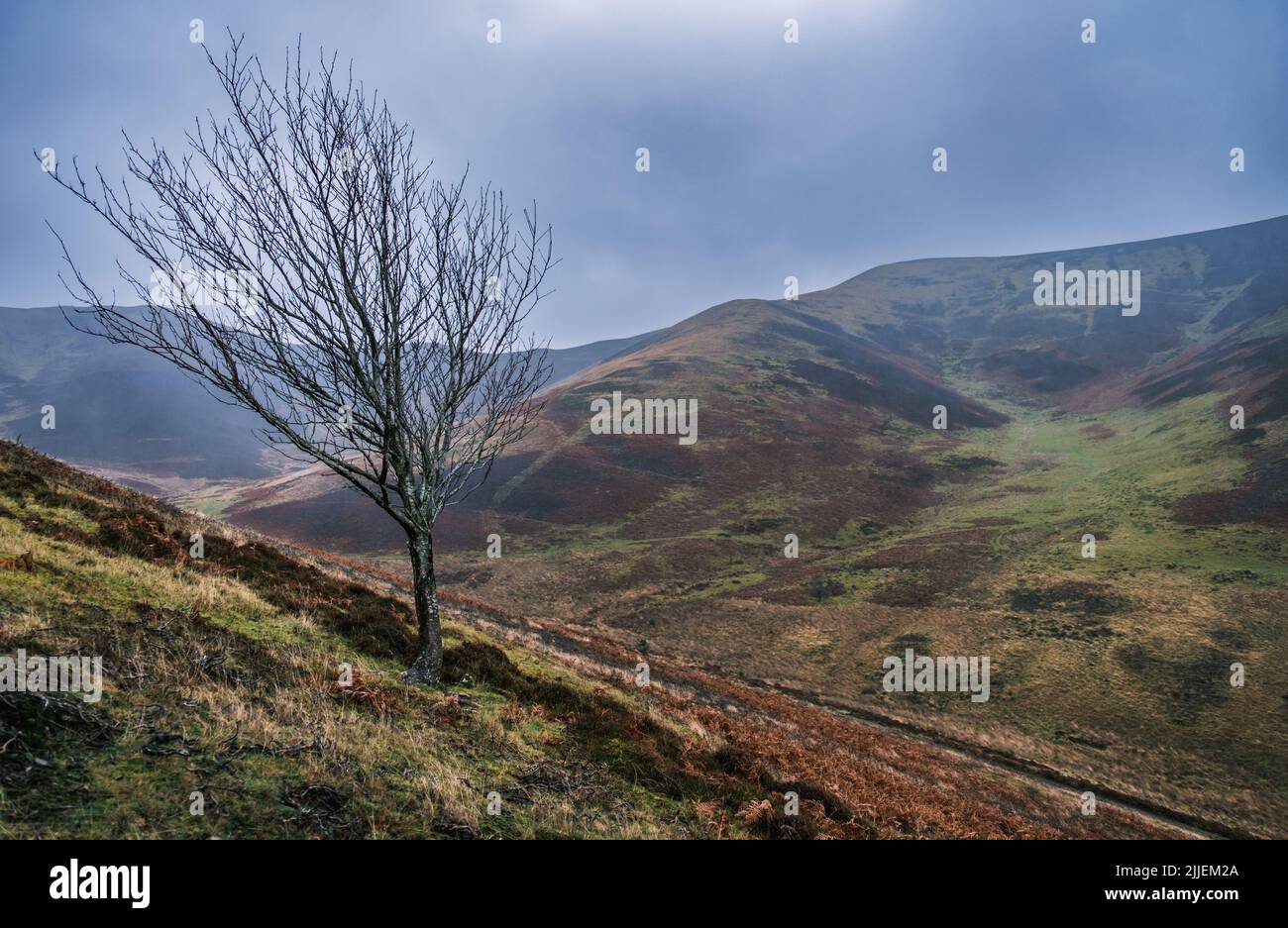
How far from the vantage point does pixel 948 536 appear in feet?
131

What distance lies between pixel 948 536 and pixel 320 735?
4334cm

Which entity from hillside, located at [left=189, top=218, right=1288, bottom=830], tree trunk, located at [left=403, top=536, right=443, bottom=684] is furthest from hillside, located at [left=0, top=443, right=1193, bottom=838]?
hillside, located at [left=189, top=218, right=1288, bottom=830]

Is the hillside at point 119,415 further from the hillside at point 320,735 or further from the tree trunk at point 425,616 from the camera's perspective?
the tree trunk at point 425,616

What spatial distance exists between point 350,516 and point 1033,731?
185ft

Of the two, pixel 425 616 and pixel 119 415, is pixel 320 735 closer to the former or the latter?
pixel 425 616

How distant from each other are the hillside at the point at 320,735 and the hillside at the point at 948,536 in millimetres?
7913

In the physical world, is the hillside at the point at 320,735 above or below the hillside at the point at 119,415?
below

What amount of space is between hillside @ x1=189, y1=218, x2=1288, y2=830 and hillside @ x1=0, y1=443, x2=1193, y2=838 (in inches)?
312

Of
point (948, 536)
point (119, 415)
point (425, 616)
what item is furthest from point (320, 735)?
point (119, 415)

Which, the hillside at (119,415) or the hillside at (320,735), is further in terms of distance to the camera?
the hillside at (119,415)

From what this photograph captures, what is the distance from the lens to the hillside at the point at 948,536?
19.5 metres

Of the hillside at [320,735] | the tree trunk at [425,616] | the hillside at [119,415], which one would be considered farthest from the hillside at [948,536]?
the hillside at [119,415]

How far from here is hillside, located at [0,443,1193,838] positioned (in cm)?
445
